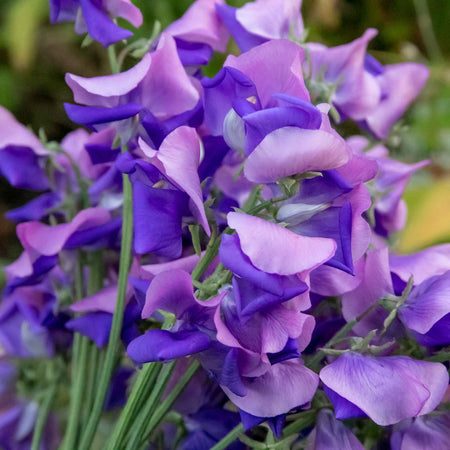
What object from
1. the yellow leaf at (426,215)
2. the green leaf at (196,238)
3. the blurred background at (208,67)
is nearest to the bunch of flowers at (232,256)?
the green leaf at (196,238)

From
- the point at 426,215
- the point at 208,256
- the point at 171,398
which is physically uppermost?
the point at 208,256

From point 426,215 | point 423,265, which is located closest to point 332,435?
point 423,265

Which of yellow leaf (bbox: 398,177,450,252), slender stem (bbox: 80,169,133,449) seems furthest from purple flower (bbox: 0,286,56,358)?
yellow leaf (bbox: 398,177,450,252)

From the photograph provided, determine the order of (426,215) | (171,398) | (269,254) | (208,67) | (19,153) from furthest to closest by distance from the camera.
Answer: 1. (208,67)
2. (426,215)
3. (19,153)
4. (171,398)
5. (269,254)

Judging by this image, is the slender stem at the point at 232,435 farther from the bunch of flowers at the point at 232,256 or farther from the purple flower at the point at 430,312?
the purple flower at the point at 430,312

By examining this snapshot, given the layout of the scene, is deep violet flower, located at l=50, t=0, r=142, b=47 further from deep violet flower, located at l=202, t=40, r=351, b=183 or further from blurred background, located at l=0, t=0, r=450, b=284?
blurred background, located at l=0, t=0, r=450, b=284

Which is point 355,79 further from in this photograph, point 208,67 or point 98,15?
point 208,67

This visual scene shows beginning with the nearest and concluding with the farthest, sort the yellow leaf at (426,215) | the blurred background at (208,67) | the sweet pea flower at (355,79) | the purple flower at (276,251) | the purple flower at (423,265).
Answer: the purple flower at (276,251), the purple flower at (423,265), the sweet pea flower at (355,79), the yellow leaf at (426,215), the blurred background at (208,67)
